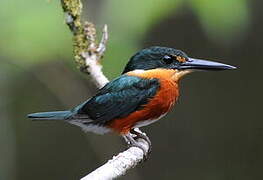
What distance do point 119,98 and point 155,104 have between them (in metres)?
0.18

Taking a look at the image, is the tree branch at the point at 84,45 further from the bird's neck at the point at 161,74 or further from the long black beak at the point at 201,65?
the long black beak at the point at 201,65

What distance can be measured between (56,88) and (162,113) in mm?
1624

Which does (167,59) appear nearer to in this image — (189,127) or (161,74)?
(161,74)

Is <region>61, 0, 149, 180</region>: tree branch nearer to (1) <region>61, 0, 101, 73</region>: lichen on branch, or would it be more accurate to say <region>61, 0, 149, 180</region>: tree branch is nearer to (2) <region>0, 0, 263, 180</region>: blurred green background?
(1) <region>61, 0, 101, 73</region>: lichen on branch

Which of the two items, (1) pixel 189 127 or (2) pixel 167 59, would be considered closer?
(2) pixel 167 59

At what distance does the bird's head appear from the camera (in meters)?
3.28

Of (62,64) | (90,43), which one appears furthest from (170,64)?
(62,64)

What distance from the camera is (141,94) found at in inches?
129

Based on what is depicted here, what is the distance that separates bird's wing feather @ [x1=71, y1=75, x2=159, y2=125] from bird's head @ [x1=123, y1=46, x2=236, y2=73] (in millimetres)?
77

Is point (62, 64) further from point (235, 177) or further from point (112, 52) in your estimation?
point (235, 177)

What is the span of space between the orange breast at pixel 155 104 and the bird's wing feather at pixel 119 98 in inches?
1.1

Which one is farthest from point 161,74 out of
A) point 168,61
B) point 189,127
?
point 189,127

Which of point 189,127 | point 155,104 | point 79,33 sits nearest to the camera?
point 155,104

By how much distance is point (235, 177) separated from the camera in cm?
613
